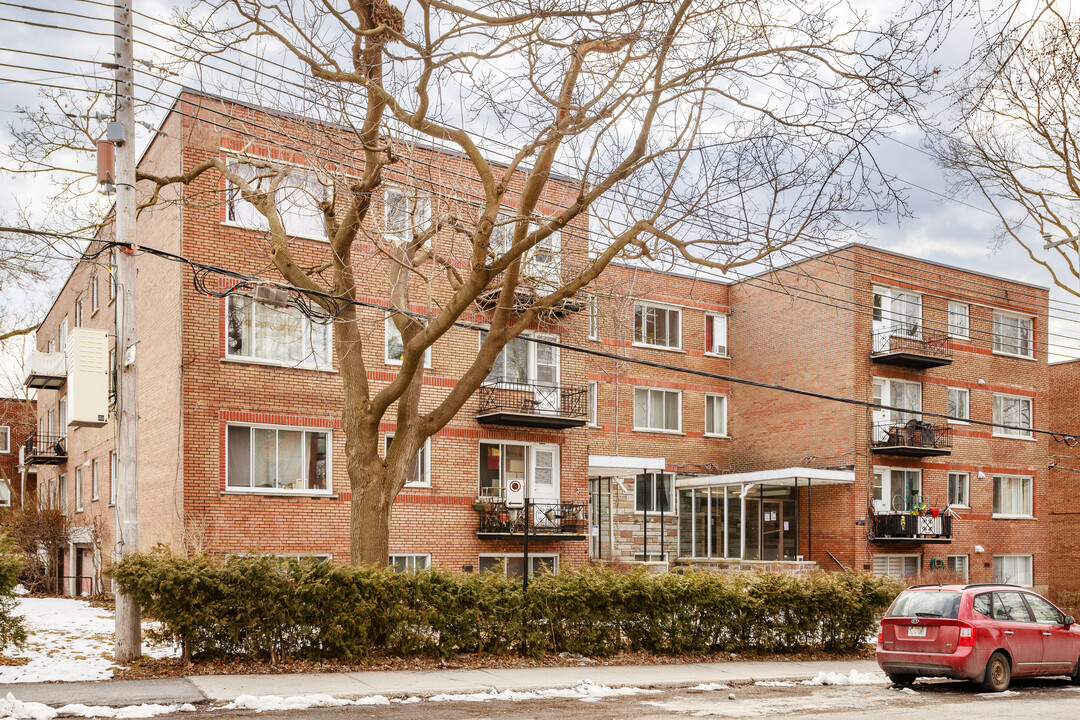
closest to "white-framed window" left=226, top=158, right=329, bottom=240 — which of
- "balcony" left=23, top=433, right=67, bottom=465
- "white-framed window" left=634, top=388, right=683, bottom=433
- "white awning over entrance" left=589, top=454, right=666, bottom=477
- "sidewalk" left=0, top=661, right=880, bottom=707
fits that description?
"sidewalk" left=0, top=661, right=880, bottom=707

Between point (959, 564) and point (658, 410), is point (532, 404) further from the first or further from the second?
point (959, 564)

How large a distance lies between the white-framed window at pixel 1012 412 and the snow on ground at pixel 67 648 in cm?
3008

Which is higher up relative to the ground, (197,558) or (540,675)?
(197,558)

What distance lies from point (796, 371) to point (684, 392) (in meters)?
3.90

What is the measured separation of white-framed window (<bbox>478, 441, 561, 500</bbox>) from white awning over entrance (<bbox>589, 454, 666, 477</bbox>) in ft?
7.45

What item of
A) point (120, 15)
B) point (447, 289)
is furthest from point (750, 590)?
point (120, 15)

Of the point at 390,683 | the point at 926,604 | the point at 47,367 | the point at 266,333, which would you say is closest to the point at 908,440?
the point at 926,604

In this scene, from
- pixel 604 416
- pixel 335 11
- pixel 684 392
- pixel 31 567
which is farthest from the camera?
pixel 684 392

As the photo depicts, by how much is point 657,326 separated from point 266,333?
1603 cm

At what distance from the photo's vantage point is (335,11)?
13.8 m

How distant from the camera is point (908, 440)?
31906mm

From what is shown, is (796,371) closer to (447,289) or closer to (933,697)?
(447,289)

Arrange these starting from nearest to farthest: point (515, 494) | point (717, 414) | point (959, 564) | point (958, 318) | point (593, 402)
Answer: point (515, 494), point (593, 402), point (959, 564), point (958, 318), point (717, 414)

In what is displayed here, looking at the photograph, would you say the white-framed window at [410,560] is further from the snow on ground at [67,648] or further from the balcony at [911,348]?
the balcony at [911,348]
